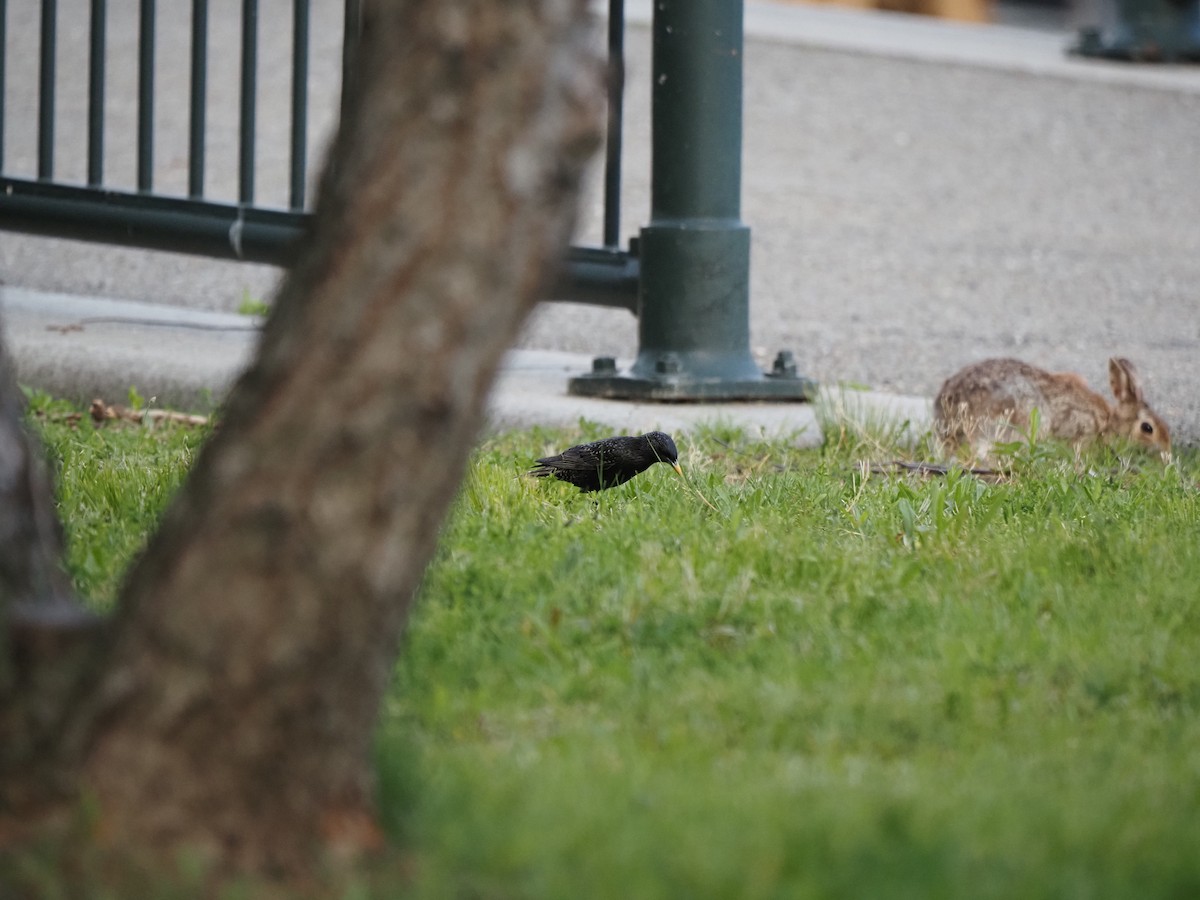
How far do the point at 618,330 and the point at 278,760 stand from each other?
228 inches

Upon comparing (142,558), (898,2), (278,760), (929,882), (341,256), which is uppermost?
(898,2)

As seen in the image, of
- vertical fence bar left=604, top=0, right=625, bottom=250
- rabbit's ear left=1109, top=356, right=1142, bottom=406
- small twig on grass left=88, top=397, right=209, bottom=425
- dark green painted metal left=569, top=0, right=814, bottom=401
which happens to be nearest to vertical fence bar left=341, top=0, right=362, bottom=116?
vertical fence bar left=604, top=0, right=625, bottom=250

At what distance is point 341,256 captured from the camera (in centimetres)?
207

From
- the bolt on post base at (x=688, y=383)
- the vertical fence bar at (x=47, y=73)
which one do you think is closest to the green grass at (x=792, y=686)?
the bolt on post base at (x=688, y=383)

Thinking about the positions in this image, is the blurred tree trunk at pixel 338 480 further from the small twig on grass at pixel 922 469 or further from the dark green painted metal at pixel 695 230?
the dark green painted metal at pixel 695 230

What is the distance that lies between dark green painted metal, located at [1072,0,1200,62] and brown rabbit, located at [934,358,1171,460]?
1072cm

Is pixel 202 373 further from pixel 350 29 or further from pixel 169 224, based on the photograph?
pixel 350 29

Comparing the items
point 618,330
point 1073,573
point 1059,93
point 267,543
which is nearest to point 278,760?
point 267,543

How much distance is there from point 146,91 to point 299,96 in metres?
0.64

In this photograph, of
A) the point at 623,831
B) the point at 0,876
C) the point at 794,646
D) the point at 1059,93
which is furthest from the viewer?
the point at 1059,93

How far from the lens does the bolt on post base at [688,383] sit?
5.70 metres

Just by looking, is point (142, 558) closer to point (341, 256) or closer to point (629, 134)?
point (341, 256)

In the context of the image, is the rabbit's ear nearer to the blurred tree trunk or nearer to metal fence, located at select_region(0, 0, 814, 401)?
metal fence, located at select_region(0, 0, 814, 401)

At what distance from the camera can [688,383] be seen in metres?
5.69
